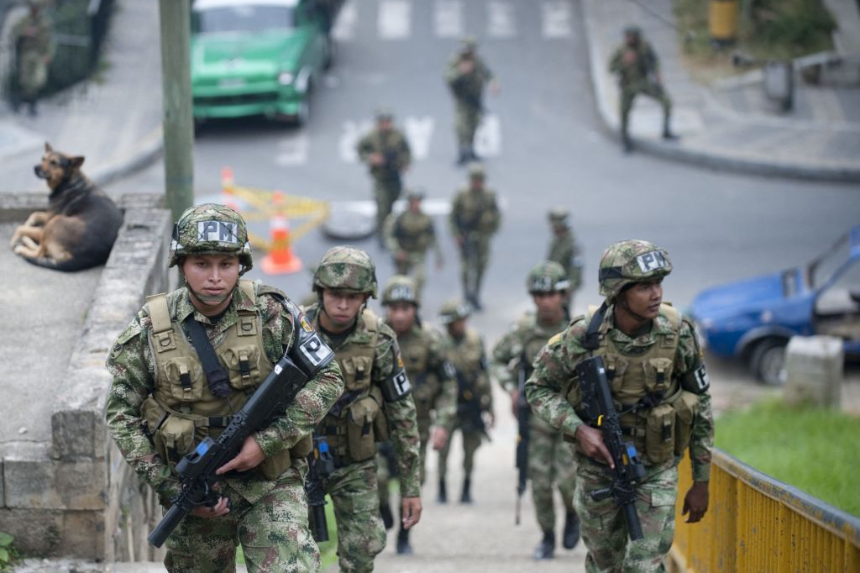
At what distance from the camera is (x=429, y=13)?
26.7 metres

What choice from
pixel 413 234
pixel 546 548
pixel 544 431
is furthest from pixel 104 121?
pixel 546 548

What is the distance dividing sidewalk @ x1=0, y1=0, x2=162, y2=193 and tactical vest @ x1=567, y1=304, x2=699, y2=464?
12.3m

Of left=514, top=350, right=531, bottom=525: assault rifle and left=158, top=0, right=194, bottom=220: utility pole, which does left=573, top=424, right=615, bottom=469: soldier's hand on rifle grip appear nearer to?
left=514, top=350, right=531, bottom=525: assault rifle

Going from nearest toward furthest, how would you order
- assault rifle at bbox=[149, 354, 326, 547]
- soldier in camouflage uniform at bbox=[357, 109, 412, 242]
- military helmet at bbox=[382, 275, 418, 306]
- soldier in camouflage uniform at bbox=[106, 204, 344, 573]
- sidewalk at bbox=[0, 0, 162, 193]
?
assault rifle at bbox=[149, 354, 326, 547] → soldier in camouflage uniform at bbox=[106, 204, 344, 573] → military helmet at bbox=[382, 275, 418, 306] → soldier in camouflage uniform at bbox=[357, 109, 412, 242] → sidewalk at bbox=[0, 0, 162, 193]

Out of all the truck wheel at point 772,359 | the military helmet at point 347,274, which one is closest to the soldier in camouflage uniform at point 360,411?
the military helmet at point 347,274

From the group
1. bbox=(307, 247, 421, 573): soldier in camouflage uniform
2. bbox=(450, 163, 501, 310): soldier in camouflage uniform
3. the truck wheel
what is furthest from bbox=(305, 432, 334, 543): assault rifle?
bbox=(450, 163, 501, 310): soldier in camouflage uniform

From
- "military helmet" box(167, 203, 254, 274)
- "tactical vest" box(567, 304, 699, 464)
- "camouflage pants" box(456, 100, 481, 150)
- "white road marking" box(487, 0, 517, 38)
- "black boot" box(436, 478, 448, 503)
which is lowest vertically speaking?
"black boot" box(436, 478, 448, 503)

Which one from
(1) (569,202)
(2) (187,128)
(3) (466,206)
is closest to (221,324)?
(2) (187,128)

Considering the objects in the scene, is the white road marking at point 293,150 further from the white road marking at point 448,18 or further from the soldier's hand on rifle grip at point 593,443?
the soldier's hand on rifle grip at point 593,443

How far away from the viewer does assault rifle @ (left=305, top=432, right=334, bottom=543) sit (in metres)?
6.57

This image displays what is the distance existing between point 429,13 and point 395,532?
18519 mm

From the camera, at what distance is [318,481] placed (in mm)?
6605

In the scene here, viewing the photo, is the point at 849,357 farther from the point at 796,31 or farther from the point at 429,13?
the point at 429,13

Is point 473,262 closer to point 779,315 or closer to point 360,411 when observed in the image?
point 779,315
